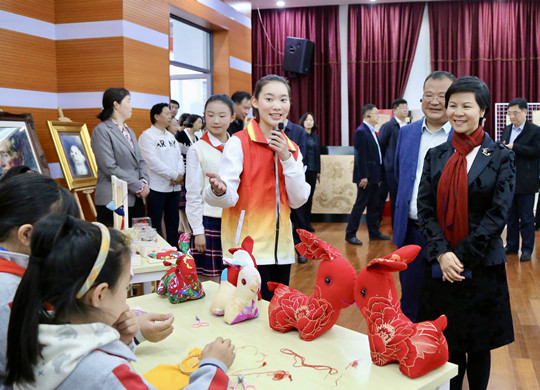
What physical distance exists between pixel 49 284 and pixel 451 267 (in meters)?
1.38

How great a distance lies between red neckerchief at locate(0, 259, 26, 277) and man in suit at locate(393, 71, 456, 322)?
Result: 1.60 meters

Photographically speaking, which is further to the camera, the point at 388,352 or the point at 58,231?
the point at 388,352

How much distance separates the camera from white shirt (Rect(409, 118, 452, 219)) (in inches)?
88.0

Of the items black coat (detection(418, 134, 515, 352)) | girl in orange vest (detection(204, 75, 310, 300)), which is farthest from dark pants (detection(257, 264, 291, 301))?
black coat (detection(418, 134, 515, 352))

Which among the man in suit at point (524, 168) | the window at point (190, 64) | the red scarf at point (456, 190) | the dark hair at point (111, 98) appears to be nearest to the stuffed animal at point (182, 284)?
the red scarf at point (456, 190)

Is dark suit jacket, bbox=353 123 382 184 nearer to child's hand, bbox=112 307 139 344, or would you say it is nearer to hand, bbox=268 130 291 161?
hand, bbox=268 130 291 161

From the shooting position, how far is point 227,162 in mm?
1970

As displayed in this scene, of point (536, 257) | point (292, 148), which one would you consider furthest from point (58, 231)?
point (536, 257)

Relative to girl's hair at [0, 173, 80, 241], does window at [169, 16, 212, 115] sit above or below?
above

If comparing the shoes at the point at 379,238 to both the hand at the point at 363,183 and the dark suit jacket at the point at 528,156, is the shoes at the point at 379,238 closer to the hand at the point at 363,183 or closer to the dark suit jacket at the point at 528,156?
the hand at the point at 363,183

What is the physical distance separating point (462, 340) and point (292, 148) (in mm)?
964

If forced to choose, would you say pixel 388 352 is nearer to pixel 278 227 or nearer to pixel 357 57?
pixel 278 227

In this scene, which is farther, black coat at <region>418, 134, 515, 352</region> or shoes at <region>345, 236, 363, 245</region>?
shoes at <region>345, 236, 363, 245</region>

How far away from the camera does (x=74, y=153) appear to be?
4.11 meters
